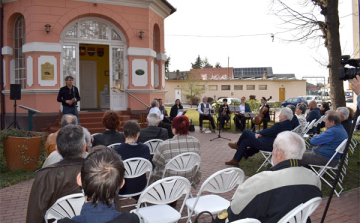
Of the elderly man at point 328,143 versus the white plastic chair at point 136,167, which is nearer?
the white plastic chair at point 136,167

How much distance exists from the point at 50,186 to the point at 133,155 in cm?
143

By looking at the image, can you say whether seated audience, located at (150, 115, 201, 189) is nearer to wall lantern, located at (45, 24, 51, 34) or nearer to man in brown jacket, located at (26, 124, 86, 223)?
man in brown jacket, located at (26, 124, 86, 223)

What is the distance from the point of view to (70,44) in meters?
10.8

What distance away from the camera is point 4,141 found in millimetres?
6133

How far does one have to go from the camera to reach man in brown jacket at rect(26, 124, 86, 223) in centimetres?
237

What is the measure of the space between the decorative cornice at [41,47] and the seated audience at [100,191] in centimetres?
971

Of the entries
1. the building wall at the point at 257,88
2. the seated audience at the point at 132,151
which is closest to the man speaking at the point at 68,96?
the seated audience at the point at 132,151

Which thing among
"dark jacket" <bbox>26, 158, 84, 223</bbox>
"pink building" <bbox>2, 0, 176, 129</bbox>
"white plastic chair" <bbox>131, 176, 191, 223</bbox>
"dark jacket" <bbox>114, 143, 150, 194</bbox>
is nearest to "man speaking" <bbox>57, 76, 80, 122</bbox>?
"pink building" <bbox>2, 0, 176, 129</bbox>

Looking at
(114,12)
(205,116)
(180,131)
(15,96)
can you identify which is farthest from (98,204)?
(205,116)

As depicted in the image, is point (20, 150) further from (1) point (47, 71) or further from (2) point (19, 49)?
(2) point (19, 49)

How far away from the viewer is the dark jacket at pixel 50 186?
93.2 inches

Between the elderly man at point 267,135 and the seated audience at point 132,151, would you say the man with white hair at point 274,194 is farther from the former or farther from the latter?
the elderly man at point 267,135

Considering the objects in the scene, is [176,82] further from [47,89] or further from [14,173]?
[14,173]

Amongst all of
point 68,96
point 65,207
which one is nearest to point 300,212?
point 65,207
